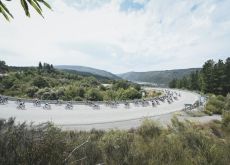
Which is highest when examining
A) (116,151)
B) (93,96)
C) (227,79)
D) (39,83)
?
(227,79)

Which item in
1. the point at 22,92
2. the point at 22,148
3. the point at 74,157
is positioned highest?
the point at 22,148

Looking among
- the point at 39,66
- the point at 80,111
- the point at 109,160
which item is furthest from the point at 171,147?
the point at 39,66

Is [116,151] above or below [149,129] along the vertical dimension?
above

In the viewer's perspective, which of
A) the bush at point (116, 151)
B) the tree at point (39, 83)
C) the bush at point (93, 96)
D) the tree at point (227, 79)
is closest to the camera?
the bush at point (116, 151)

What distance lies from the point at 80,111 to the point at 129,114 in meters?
5.46

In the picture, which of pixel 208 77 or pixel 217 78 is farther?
pixel 208 77

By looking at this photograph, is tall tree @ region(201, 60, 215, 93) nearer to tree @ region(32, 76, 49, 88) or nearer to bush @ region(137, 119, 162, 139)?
tree @ region(32, 76, 49, 88)

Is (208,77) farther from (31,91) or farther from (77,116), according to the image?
(77,116)

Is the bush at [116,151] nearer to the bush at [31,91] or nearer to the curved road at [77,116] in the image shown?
the curved road at [77,116]

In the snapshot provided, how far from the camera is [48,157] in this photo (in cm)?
415

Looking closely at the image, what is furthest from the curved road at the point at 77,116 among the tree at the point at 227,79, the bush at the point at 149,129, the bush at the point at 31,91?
the tree at the point at 227,79

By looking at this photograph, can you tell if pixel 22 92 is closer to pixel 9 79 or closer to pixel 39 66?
pixel 9 79

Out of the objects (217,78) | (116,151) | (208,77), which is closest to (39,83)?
(208,77)

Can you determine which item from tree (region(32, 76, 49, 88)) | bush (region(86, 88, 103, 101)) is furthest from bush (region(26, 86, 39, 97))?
bush (region(86, 88, 103, 101))
